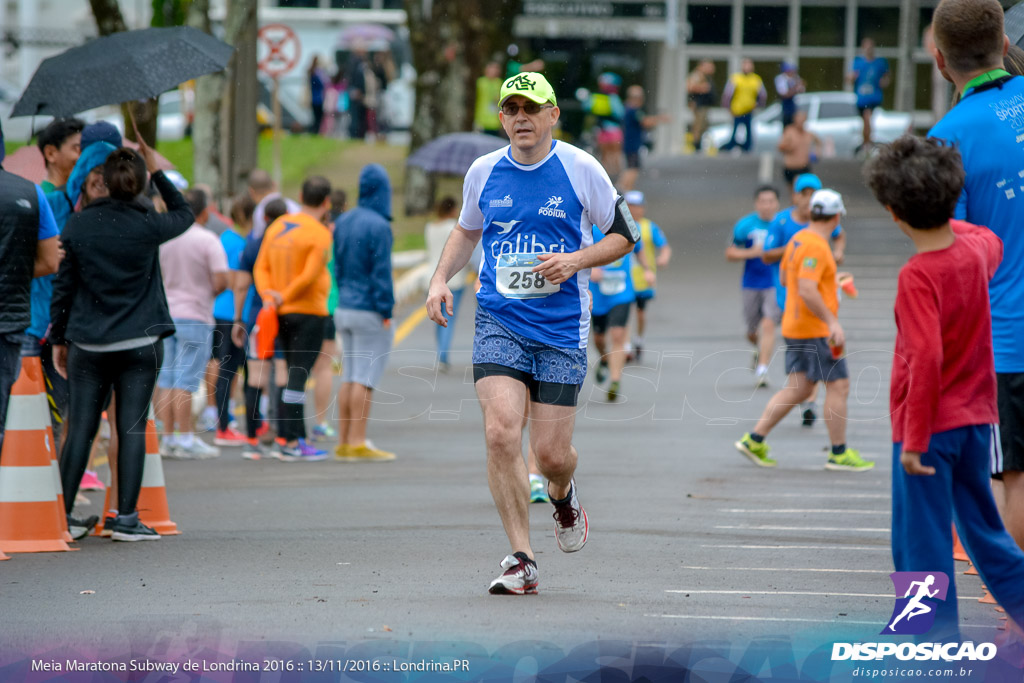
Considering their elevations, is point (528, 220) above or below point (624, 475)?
above

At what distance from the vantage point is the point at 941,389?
14.5 ft

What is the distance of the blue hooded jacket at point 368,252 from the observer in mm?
10719

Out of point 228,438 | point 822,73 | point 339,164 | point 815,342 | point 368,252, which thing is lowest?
point 339,164

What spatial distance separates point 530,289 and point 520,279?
0.19ft

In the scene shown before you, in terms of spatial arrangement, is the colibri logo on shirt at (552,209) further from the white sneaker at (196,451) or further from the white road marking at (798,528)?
the white sneaker at (196,451)

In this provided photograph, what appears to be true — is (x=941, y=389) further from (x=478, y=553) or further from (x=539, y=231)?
(x=478, y=553)

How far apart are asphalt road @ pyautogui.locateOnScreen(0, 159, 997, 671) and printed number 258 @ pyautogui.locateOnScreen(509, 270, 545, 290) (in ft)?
4.09

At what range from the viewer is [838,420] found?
399 inches

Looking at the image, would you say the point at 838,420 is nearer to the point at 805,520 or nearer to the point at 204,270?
the point at 805,520

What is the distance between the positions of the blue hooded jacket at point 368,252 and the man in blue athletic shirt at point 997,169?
5.89m

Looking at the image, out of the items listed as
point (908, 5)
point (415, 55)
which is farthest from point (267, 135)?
point (908, 5)

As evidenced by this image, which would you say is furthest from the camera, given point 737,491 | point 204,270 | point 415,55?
point 415,55

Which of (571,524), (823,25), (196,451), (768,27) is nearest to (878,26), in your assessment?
(823,25)

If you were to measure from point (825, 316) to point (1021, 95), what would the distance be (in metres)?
4.82
